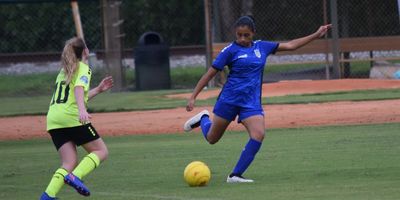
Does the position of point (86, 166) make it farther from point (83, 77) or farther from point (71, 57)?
point (71, 57)

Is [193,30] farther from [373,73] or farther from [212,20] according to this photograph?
[373,73]

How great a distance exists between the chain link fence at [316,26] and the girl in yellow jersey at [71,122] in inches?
736

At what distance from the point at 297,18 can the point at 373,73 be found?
493 cm

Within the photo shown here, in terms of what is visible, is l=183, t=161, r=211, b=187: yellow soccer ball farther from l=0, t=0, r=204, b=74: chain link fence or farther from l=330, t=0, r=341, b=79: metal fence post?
l=0, t=0, r=204, b=74: chain link fence

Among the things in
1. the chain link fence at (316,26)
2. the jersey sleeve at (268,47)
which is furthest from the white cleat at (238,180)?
the chain link fence at (316,26)

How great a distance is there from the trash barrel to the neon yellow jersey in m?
19.5

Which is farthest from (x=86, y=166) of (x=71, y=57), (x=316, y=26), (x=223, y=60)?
(x=316, y=26)

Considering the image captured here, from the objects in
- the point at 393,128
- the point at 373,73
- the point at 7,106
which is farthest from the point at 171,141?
the point at 373,73

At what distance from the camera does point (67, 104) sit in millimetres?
10219

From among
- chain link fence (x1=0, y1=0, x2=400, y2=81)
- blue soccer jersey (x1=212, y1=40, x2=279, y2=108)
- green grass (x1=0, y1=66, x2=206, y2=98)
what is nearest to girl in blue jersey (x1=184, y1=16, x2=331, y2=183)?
blue soccer jersey (x1=212, y1=40, x2=279, y2=108)

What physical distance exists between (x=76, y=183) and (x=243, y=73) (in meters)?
2.53

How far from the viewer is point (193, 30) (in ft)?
132

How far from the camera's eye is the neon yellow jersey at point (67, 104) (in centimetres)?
1020

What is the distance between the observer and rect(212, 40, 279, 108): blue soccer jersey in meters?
11.5
